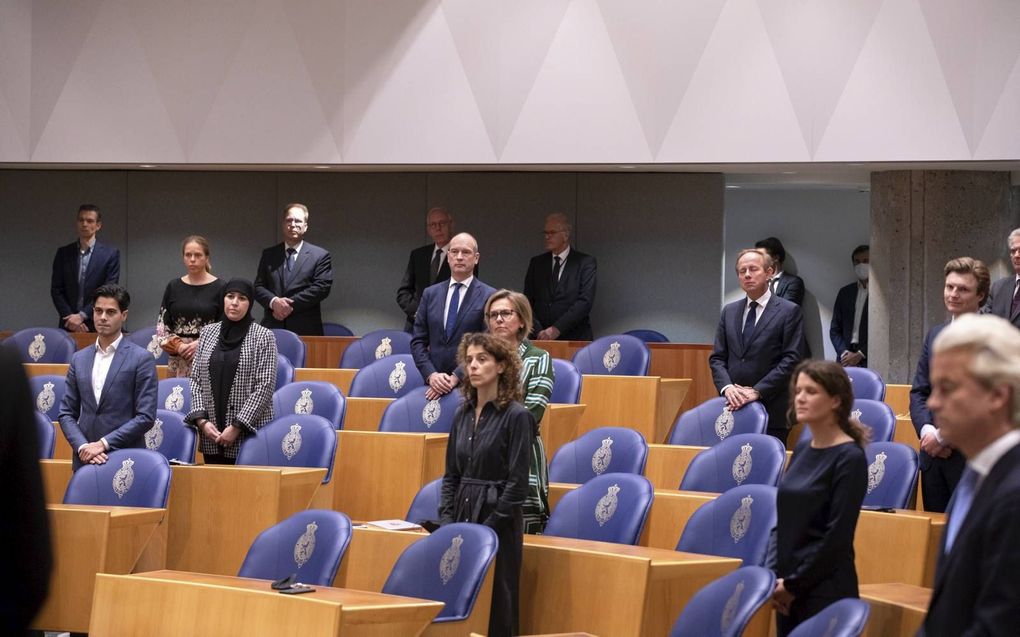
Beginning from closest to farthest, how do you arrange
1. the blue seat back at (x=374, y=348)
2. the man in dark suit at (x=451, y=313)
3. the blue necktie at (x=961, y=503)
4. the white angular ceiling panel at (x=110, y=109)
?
the blue necktie at (x=961, y=503), the man in dark suit at (x=451, y=313), the blue seat back at (x=374, y=348), the white angular ceiling panel at (x=110, y=109)

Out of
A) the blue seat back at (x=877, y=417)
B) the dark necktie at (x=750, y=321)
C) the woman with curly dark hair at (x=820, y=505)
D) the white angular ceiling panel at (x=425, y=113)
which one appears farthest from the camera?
the white angular ceiling panel at (x=425, y=113)

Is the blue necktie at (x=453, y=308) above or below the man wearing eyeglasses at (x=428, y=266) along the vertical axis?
below

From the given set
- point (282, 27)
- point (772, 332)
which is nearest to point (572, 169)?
point (282, 27)

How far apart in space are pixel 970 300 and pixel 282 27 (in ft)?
18.0

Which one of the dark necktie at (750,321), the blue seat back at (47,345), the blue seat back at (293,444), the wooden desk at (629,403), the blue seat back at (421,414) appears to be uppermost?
the dark necktie at (750,321)

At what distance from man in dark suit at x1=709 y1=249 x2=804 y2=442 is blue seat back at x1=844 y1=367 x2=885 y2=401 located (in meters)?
0.46

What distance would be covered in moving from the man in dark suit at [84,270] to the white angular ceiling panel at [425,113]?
5.41 feet

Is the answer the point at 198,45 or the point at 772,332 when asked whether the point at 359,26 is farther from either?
the point at 772,332

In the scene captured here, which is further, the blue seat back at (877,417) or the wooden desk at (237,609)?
the blue seat back at (877,417)

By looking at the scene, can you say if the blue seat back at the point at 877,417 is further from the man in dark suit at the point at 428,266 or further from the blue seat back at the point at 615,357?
the man in dark suit at the point at 428,266

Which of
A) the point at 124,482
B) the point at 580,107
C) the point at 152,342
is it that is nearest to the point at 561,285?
the point at 580,107

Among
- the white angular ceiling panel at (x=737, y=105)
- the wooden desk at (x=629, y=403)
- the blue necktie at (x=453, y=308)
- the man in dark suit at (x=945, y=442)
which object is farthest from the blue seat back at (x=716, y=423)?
the white angular ceiling panel at (x=737, y=105)

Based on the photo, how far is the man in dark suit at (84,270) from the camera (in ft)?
29.1

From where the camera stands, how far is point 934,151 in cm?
781
